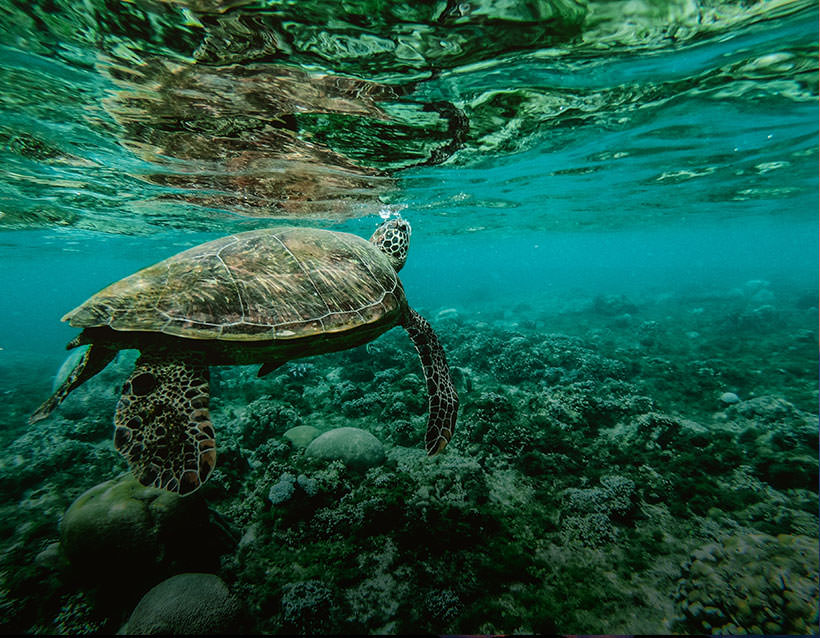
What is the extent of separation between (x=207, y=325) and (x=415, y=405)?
5.91 meters

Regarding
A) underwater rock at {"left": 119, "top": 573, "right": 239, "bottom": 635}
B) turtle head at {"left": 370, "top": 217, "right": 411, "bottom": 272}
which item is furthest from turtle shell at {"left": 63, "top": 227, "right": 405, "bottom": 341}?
underwater rock at {"left": 119, "top": 573, "right": 239, "bottom": 635}

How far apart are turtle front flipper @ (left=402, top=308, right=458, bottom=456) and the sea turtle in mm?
19

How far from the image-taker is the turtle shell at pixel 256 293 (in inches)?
135

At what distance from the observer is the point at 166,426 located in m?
3.23

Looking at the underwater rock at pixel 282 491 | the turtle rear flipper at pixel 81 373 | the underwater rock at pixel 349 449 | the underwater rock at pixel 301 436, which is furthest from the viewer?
the underwater rock at pixel 301 436

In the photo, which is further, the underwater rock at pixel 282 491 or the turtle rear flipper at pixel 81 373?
the underwater rock at pixel 282 491

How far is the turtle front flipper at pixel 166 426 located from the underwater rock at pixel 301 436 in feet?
11.9

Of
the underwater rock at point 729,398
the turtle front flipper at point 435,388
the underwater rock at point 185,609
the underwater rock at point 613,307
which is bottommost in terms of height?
the underwater rock at point 613,307

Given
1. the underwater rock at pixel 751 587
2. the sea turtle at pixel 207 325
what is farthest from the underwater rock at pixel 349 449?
the underwater rock at pixel 751 587

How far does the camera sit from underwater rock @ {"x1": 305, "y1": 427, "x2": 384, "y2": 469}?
5.97 metres

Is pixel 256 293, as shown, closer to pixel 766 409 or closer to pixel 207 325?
pixel 207 325

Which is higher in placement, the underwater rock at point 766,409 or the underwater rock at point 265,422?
the underwater rock at point 265,422

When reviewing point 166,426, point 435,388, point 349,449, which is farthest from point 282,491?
point 435,388

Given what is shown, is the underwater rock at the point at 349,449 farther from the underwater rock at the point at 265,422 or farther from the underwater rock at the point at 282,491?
the underwater rock at the point at 265,422
